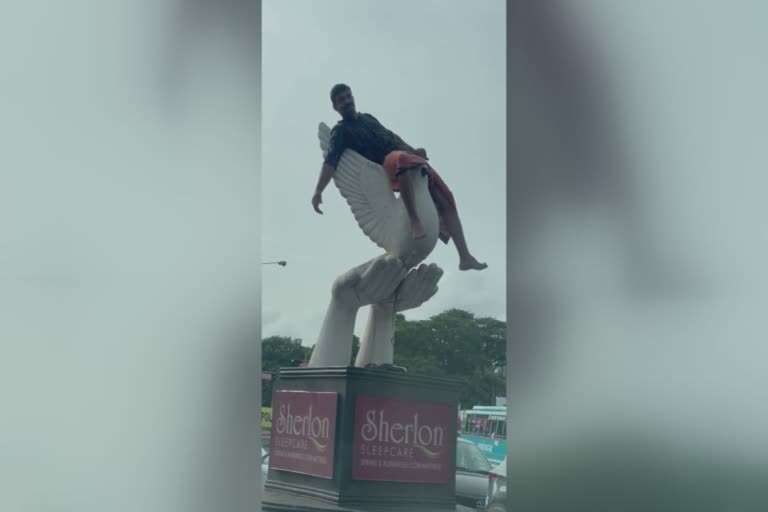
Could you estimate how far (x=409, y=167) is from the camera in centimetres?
267

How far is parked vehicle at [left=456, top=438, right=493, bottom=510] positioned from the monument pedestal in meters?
0.06

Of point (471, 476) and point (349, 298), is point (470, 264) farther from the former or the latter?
point (471, 476)

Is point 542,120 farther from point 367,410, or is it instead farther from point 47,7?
point 47,7

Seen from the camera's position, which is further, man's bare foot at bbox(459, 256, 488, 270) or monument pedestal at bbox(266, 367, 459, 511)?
man's bare foot at bbox(459, 256, 488, 270)

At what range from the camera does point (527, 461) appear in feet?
6.76

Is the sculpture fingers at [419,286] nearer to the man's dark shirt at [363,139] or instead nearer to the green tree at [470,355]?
the green tree at [470,355]

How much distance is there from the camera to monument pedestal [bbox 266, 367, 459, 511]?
8.12 ft

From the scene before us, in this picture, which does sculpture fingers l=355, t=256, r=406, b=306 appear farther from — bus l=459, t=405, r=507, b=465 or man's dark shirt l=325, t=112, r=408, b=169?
bus l=459, t=405, r=507, b=465

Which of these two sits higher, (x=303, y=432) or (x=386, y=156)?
(x=386, y=156)

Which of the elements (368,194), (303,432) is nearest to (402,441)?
(303,432)

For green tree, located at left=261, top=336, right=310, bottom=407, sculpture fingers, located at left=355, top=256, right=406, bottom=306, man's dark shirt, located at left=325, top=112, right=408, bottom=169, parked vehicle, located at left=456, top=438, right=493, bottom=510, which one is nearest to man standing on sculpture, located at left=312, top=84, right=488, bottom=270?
man's dark shirt, located at left=325, top=112, right=408, bottom=169

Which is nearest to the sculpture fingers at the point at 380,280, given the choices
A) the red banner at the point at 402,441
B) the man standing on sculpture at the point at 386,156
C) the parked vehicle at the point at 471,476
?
the man standing on sculpture at the point at 386,156

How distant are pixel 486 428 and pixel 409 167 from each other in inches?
31.3

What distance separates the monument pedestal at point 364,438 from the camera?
2475mm
